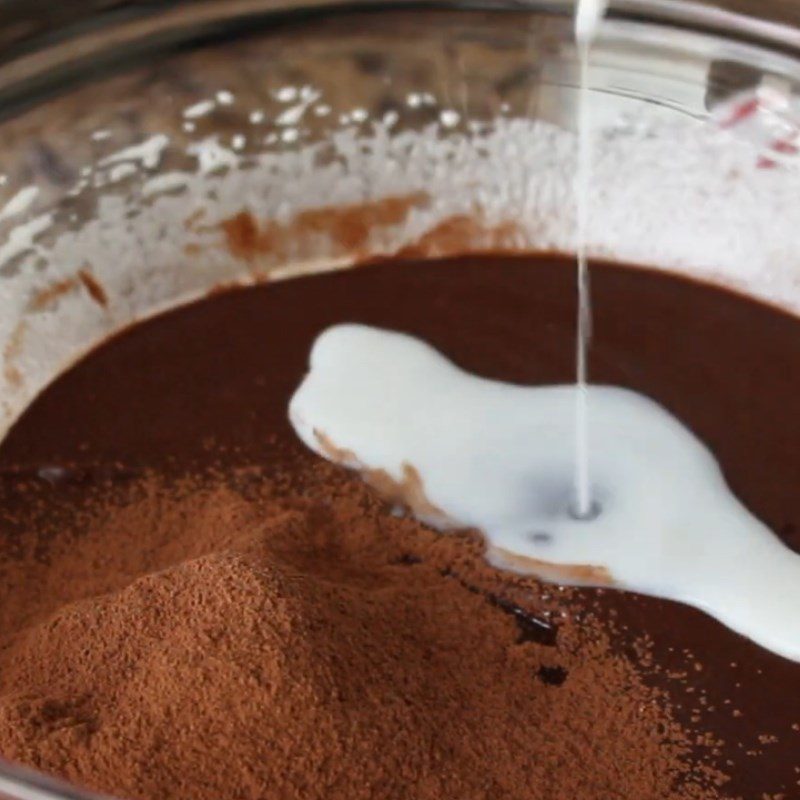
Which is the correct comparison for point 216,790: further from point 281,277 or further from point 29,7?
point 29,7

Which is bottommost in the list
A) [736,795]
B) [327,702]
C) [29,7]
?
[736,795]

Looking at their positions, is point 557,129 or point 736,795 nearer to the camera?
point 736,795

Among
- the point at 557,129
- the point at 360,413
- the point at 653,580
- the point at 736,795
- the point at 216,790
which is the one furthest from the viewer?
the point at 557,129

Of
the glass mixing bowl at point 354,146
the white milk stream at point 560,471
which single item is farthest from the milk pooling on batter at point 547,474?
the glass mixing bowl at point 354,146

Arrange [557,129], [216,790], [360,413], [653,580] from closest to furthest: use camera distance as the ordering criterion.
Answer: [216,790], [653,580], [360,413], [557,129]

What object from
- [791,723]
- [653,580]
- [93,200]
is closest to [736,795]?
[791,723]

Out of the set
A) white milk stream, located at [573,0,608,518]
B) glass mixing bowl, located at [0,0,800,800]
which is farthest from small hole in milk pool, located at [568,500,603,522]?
glass mixing bowl, located at [0,0,800,800]

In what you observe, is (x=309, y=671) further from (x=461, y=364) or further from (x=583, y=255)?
(x=583, y=255)
